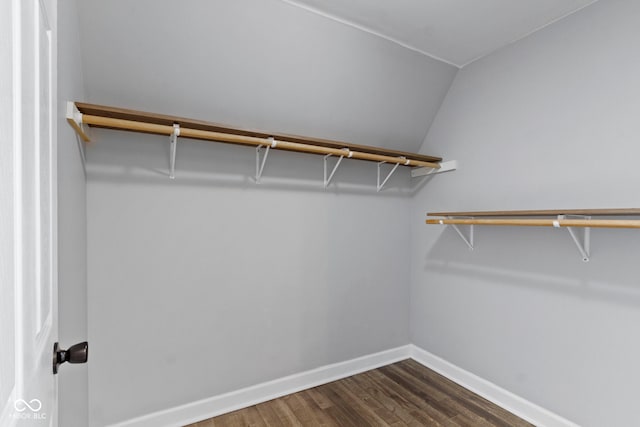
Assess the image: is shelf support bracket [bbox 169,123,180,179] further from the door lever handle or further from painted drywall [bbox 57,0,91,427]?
the door lever handle

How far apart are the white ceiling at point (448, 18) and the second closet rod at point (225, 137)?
2.42ft

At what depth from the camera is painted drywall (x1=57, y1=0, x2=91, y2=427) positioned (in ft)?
3.14

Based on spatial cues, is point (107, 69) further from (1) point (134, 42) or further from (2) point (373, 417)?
(2) point (373, 417)

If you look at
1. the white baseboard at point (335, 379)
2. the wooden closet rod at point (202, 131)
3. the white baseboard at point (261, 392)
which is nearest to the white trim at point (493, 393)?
the white baseboard at point (335, 379)

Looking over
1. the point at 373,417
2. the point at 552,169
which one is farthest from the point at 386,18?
the point at 373,417

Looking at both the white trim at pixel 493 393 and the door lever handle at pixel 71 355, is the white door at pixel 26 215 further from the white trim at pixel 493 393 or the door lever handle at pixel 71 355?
the white trim at pixel 493 393

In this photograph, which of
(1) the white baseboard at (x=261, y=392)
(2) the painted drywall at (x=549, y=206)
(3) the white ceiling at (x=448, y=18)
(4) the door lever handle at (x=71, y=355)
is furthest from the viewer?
(1) the white baseboard at (x=261, y=392)

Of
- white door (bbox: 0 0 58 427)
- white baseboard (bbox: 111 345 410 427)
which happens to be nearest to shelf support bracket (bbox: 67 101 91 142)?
white door (bbox: 0 0 58 427)

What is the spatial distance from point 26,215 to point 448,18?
7.02 ft

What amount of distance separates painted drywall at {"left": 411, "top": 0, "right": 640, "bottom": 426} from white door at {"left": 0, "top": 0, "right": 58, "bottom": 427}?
2.23m

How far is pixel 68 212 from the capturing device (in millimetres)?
1108

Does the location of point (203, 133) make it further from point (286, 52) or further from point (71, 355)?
point (71, 355)

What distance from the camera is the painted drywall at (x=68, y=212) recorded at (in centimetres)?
96

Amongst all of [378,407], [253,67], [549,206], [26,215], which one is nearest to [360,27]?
[253,67]
